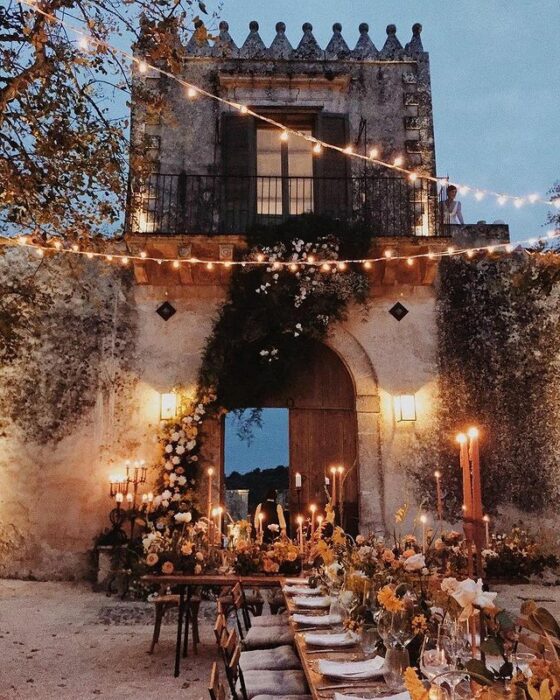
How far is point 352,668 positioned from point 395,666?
0.22 meters

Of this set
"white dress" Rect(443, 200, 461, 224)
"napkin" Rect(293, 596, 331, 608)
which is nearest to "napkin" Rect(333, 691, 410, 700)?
"napkin" Rect(293, 596, 331, 608)

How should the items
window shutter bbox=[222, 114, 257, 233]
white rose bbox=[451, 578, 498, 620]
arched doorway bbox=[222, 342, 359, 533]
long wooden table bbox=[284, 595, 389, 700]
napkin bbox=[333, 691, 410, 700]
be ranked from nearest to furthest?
white rose bbox=[451, 578, 498, 620] → napkin bbox=[333, 691, 410, 700] → long wooden table bbox=[284, 595, 389, 700] → arched doorway bbox=[222, 342, 359, 533] → window shutter bbox=[222, 114, 257, 233]

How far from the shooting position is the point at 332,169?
31.3 ft

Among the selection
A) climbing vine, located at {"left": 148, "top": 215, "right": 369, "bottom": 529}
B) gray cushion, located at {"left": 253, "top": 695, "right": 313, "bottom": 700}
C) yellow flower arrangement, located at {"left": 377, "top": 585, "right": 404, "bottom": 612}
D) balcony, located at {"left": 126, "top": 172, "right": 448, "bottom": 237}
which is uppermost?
balcony, located at {"left": 126, "top": 172, "right": 448, "bottom": 237}

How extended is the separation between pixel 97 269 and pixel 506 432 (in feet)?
19.1

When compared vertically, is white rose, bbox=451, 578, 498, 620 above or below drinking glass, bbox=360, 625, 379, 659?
above

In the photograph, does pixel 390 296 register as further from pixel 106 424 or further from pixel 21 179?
pixel 21 179

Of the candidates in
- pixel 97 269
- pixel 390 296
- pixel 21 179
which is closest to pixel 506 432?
pixel 390 296

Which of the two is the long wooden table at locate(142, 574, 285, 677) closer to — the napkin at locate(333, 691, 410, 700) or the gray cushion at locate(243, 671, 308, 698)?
the gray cushion at locate(243, 671, 308, 698)

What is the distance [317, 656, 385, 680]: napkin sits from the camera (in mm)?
2538

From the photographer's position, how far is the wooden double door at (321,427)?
8.66 m

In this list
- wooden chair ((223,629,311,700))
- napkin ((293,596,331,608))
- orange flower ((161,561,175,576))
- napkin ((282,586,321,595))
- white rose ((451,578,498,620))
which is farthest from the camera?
orange flower ((161,561,175,576))

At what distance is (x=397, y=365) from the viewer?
8.84 meters

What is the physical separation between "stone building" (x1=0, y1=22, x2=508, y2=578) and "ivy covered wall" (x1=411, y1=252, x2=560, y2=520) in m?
0.32
